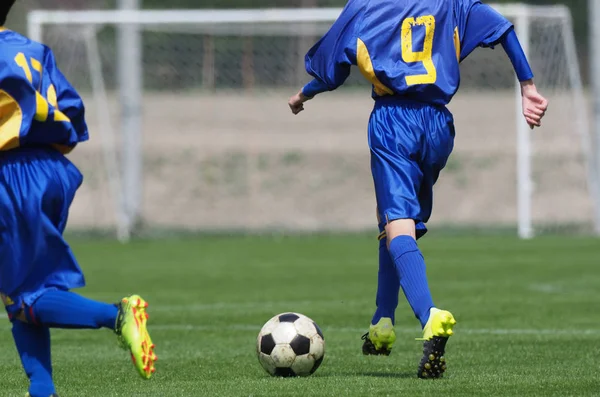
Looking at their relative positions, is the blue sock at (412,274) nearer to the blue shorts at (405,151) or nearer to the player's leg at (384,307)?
the blue shorts at (405,151)

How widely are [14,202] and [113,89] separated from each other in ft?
84.4

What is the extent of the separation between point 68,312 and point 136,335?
32 cm

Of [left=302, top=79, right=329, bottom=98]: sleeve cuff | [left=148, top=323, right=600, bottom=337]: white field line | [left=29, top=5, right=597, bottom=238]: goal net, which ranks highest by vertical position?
[left=302, top=79, right=329, bottom=98]: sleeve cuff

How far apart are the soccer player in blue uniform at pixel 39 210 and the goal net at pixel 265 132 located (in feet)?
45.6

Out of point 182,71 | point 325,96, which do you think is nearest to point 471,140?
point 325,96

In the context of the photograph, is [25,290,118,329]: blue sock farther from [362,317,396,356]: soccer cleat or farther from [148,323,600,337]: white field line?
[148,323,600,337]: white field line

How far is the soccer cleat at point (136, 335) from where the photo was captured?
4965 millimetres

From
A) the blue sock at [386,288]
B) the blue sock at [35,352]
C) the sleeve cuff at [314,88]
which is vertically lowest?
the blue sock at [386,288]

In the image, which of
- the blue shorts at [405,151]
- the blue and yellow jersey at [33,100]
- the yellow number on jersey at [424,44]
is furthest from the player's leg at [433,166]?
the blue and yellow jersey at [33,100]

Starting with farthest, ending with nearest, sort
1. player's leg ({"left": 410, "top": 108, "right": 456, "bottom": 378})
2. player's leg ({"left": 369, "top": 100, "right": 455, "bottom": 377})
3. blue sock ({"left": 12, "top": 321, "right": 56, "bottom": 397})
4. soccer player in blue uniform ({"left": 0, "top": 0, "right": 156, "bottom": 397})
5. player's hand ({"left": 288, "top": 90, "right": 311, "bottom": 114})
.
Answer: player's hand ({"left": 288, "top": 90, "right": 311, "bottom": 114}), player's leg ({"left": 369, "top": 100, "right": 455, "bottom": 377}), player's leg ({"left": 410, "top": 108, "right": 456, "bottom": 378}), blue sock ({"left": 12, "top": 321, "right": 56, "bottom": 397}), soccer player in blue uniform ({"left": 0, "top": 0, "right": 156, "bottom": 397})

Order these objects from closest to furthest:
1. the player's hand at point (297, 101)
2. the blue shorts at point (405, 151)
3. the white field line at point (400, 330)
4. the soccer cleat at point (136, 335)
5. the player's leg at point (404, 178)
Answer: the soccer cleat at point (136, 335) < the player's leg at point (404, 178) < the blue shorts at point (405, 151) < the player's hand at point (297, 101) < the white field line at point (400, 330)

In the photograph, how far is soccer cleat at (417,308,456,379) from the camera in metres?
5.79

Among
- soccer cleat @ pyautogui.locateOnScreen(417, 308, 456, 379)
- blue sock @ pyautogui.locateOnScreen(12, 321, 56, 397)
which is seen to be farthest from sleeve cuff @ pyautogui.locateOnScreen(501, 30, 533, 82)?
blue sock @ pyautogui.locateOnScreen(12, 321, 56, 397)

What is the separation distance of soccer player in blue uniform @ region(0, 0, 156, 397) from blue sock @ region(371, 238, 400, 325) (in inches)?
80.8
